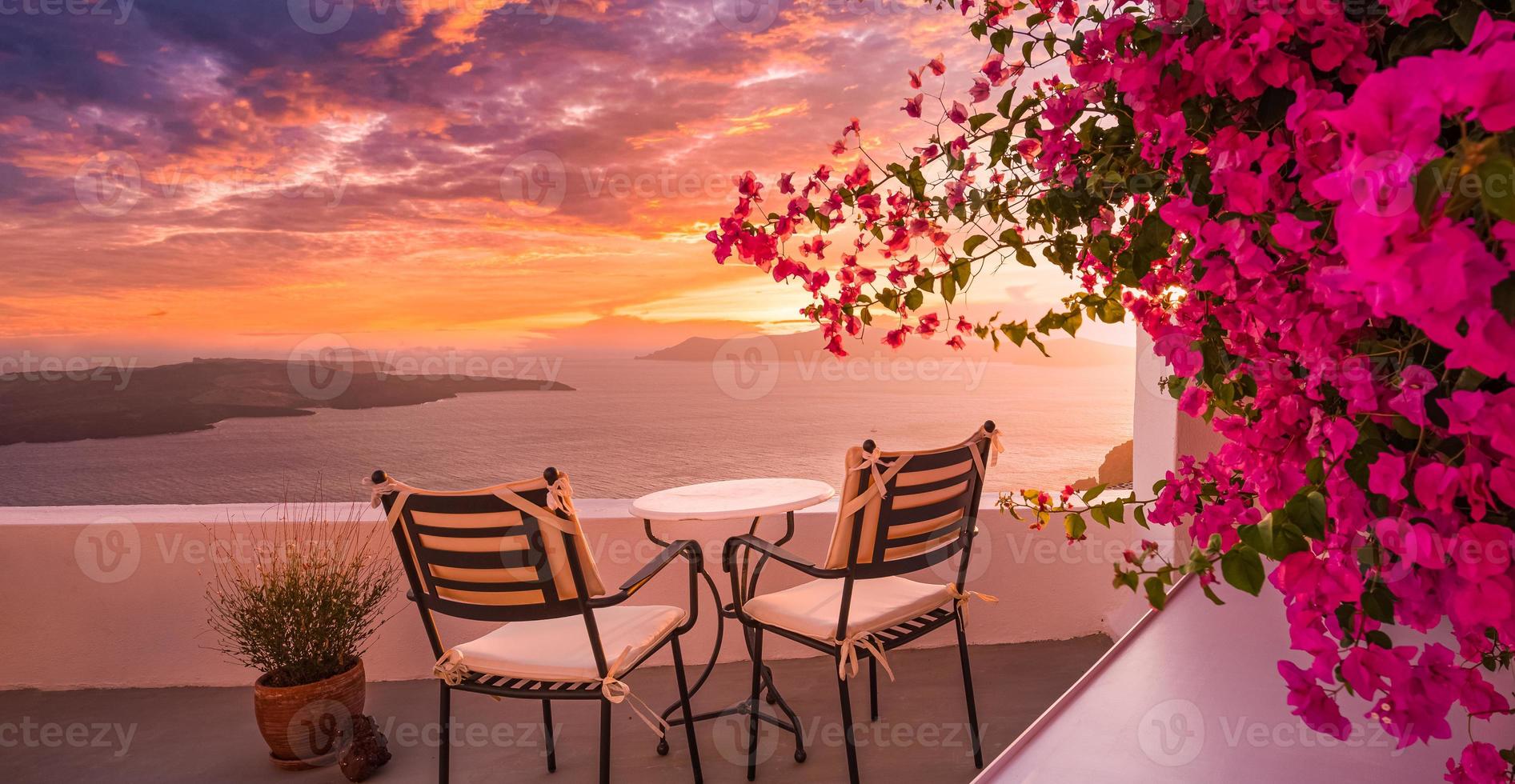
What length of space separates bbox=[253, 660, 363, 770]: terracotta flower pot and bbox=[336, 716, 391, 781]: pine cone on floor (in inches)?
2.2

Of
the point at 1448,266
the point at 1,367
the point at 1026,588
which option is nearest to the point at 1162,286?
the point at 1448,266

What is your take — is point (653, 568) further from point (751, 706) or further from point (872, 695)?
point (872, 695)

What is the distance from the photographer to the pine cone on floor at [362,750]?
2.51 metres

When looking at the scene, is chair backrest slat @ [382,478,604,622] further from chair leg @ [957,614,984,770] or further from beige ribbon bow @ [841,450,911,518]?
chair leg @ [957,614,984,770]

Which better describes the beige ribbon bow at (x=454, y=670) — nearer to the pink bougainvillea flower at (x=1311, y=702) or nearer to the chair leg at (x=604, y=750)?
the chair leg at (x=604, y=750)

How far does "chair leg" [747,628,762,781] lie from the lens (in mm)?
2457

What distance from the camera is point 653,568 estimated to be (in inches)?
88.0

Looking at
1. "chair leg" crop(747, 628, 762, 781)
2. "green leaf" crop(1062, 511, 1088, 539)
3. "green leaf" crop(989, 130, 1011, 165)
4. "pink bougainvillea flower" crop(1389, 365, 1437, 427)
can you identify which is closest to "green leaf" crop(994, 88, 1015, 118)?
"green leaf" crop(989, 130, 1011, 165)

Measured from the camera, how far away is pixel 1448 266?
23cm

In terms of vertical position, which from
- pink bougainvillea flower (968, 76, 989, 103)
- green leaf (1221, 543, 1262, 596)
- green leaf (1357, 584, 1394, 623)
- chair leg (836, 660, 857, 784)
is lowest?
chair leg (836, 660, 857, 784)

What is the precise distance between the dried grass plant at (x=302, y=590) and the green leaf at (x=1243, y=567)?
2904mm

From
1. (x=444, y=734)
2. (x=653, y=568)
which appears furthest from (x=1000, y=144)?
(x=444, y=734)

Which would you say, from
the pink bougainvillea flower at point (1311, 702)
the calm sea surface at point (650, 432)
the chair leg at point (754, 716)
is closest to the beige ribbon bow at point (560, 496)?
the chair leg at point (754, 716)

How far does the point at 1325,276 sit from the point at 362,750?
9.55 ft
